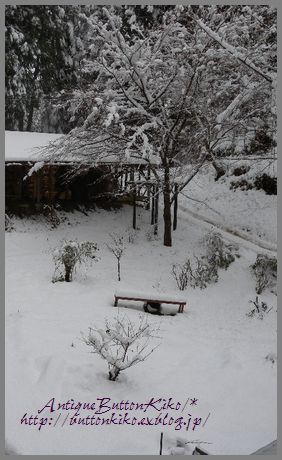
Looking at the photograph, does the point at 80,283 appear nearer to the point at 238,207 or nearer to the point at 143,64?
the point at 143,64

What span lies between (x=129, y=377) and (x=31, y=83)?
1922cm

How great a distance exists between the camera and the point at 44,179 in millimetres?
16281

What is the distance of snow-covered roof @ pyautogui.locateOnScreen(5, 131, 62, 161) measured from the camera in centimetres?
1402

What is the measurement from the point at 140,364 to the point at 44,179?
402 inches

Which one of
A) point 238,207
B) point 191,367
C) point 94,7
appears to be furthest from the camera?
point 94,7

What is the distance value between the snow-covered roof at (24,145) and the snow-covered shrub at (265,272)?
710 cm

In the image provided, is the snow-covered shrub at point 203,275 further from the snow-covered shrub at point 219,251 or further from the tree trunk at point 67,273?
the tree trunk at point 67,273

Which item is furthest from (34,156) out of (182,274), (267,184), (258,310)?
(267,184)

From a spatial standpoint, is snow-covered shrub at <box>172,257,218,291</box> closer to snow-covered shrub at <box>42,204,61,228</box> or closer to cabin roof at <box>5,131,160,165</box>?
cabin roof at <box>5,131,160,165</box>

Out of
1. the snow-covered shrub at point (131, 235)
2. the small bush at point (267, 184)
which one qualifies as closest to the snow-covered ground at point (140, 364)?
the snow-covered shrub at point (131, 235)

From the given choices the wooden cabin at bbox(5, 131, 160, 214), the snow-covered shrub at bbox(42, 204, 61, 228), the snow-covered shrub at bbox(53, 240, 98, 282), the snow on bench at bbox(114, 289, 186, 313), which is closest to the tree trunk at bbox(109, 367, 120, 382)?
the snow on bench at bbox(114, 289, 186, 313)

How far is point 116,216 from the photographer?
54.1ft

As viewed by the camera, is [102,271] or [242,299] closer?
[242,299]

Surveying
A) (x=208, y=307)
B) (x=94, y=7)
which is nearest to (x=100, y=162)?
(x=208, y=307)
